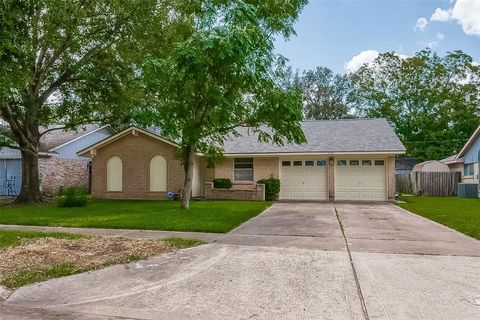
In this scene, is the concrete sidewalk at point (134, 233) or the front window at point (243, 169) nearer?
the concrete sidewalk at point (134, 233)

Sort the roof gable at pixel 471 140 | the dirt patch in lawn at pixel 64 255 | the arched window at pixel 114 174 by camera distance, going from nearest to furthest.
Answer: the dirt patch in lawn at pixel 64 255 → the arched window at pixel 114 174 → the roof gable at pixel 471 140

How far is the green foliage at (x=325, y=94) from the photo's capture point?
5084cm

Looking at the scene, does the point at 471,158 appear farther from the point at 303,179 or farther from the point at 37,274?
the point at 37,274

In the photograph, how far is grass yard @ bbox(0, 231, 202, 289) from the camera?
5.72 m

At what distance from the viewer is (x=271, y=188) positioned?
19922mm

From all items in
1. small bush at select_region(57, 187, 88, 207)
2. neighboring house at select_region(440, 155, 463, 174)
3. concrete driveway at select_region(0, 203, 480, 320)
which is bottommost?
concrete driveway at select_region(0, 203, 480, 320)

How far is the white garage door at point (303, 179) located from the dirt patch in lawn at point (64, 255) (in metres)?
13.9

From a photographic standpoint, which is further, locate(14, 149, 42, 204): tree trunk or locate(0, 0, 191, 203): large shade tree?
locate(14, 149, 42, 204): tree trunk

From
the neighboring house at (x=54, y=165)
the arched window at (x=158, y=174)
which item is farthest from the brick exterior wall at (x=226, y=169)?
the neighboring house at (x=54, y=165)

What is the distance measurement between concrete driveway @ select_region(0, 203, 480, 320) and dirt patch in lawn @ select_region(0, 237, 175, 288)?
35 cm

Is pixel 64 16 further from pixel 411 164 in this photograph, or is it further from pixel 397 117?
pixel 411 164

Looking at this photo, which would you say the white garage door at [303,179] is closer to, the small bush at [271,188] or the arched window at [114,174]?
the small bush at [271,188]

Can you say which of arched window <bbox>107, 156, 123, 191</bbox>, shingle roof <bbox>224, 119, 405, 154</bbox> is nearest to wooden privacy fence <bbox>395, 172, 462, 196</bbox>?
shingle roof <bbox>224, 119, 405, 154</bbox>

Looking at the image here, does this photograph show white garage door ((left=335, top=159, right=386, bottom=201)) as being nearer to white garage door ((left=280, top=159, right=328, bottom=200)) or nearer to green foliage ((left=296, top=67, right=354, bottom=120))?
white garage door ((left=280, top=159, right=328, bottom=200))
